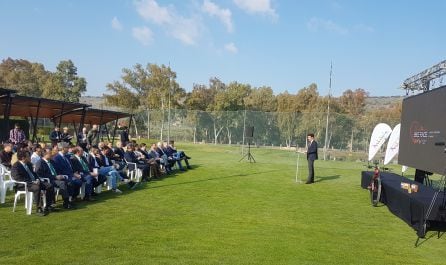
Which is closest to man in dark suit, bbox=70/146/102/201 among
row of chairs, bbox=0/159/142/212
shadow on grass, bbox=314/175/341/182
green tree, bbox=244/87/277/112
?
row of chairs, bbox=0/159/142/212

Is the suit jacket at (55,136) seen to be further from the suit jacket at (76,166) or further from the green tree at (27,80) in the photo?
the green tree at (27,80)

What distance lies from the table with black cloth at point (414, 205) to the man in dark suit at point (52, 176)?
690 cm


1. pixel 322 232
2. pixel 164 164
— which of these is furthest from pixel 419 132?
pixel 164 164

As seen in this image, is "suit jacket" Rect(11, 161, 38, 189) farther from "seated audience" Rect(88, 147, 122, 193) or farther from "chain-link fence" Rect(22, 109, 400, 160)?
"chain-link fence" Rect(22, 109, 400, 160)

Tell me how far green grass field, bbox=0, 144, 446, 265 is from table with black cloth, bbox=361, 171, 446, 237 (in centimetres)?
23

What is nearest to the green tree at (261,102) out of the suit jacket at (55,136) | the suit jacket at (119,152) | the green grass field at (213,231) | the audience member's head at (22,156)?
the suit jacket at (55,136)

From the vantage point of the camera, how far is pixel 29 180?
798 cm

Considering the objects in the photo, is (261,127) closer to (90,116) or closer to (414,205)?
(90,116)

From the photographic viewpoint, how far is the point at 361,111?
170ft

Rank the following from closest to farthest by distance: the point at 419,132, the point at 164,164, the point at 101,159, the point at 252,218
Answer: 1. the point at 252,218
2. the point at 101,159
3. the point at 419,132
4. the point at 164,164

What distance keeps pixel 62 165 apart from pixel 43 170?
67 centimetres

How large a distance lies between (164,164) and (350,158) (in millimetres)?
15926

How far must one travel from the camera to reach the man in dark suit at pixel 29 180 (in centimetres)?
771

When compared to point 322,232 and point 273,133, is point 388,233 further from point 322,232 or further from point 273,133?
point 273,133
